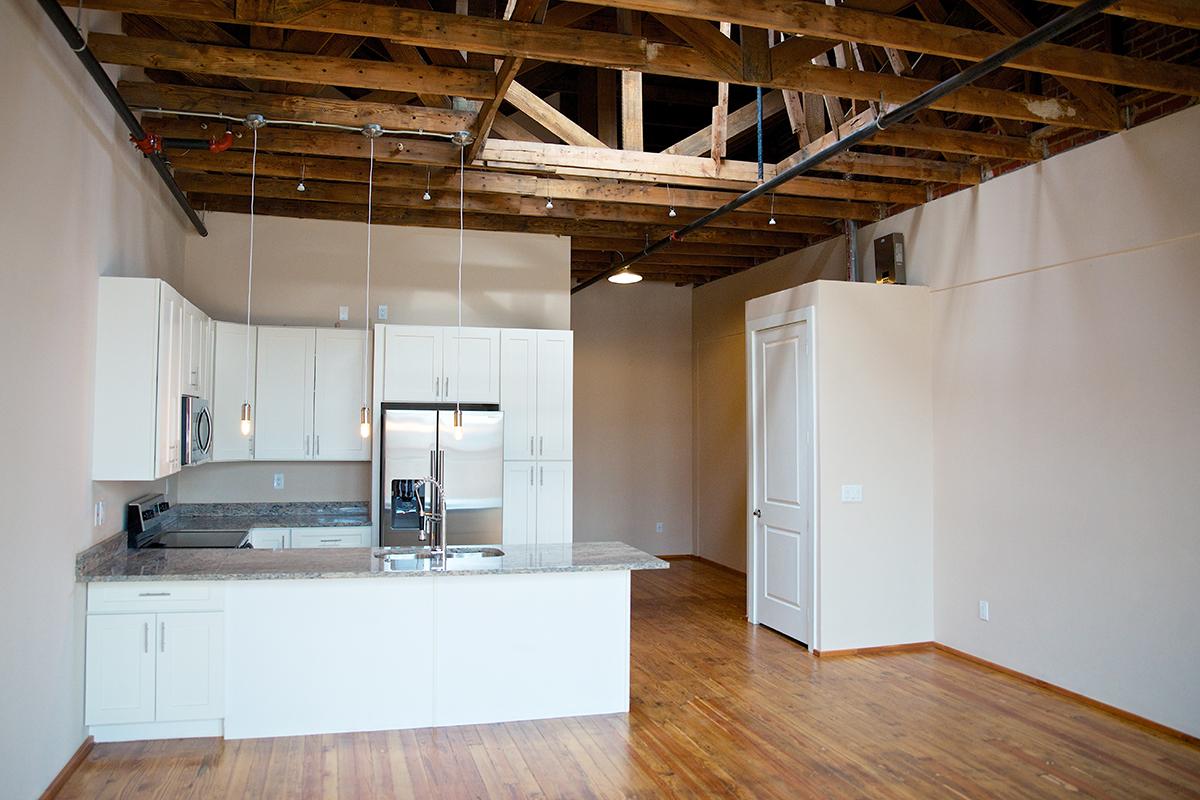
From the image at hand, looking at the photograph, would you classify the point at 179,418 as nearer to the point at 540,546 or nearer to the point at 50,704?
the point at 50,704

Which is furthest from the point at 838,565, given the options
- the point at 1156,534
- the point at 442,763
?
the point at 442,763

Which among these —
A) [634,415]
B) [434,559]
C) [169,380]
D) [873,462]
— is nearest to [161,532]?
[169,380]

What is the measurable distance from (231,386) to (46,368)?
9.11ft

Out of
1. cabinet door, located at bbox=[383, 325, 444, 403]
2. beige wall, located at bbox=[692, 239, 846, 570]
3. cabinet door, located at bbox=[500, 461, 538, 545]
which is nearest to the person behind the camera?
cabinet door, located at bbox=[383, 325, 444, 403]

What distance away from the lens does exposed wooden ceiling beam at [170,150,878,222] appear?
5539mm

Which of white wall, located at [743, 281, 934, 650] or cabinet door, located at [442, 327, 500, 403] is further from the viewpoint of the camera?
cabinet door, located at [442, 327, 500, 403]

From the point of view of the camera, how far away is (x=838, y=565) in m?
6.02

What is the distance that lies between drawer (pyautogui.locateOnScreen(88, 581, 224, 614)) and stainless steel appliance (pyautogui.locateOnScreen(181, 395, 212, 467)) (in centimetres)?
113

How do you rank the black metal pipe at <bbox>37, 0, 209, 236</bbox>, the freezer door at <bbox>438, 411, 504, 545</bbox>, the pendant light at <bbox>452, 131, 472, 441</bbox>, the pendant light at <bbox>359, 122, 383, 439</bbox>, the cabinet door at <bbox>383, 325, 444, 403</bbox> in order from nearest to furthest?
the black metal pipe at <bbox>37, 0, 209, 236</bbox> → the pendant light at <bbox>452, 131, 472, 441</bbox> → the pendant light at <bbox>359, 122, 383, 439</bbox> → the freezer door at <bbox>438, 411, 504, 545</bbox> → the cabinet door at <bbox>383, 325, 444, 403</bbox>

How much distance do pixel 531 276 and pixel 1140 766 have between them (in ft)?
17.9

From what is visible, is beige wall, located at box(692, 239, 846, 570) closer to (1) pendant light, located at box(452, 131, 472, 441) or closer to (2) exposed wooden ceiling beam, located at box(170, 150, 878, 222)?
(2) exposed wooden ceiling beam, located at box(170, 150, 878, 222)

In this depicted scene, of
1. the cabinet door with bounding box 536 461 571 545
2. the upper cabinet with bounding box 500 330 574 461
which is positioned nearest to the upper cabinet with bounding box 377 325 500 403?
the upper cabinet with bounding box 500 330 574 461

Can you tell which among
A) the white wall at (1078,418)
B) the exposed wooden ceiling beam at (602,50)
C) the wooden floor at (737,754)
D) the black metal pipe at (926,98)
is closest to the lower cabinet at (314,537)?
the wooden floor at (737,754)

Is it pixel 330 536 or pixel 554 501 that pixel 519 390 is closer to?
pixel 554 501
